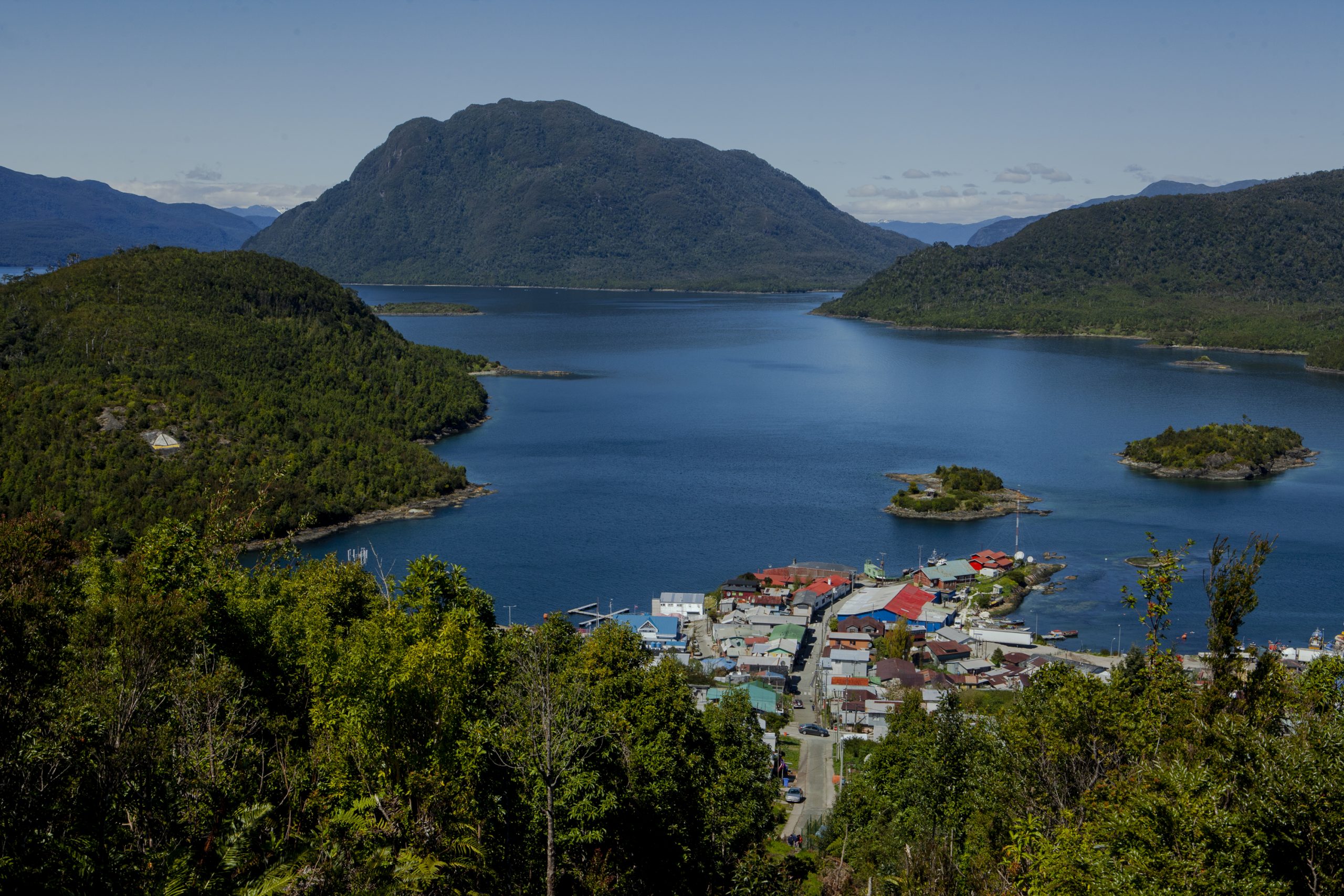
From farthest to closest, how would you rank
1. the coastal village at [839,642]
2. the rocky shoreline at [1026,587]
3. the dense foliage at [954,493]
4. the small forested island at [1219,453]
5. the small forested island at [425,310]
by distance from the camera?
the small forested island at [425,310] < the small forested island at [1219,453] < the dense foliage at [954,493] < the rocky shoreline at [1026,587] < the coastal village at [839,642]

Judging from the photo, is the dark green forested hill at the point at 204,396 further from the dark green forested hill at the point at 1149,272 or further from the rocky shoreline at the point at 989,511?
the dark green forested hill at the point at 1149,272

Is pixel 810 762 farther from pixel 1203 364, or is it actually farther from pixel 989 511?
pixel 1203 364

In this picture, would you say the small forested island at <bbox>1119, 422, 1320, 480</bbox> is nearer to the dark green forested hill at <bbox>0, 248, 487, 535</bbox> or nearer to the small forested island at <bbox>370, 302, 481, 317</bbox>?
the dark green forested hill at <bbox>0, 248, 487, 535</bbox>

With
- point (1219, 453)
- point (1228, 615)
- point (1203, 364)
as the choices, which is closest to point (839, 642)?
point (1228, 615)

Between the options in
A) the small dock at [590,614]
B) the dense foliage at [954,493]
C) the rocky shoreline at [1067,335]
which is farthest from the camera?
the rocky shoreline at [1067,335]

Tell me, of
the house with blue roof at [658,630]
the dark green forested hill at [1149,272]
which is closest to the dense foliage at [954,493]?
the house with blue roof at [658,630]

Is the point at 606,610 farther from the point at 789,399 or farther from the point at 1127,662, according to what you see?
the point at 789,399

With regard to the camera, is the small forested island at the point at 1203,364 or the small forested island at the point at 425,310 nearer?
the small forested island at the point at 1203,364

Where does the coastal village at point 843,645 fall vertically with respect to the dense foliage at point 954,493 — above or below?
below
